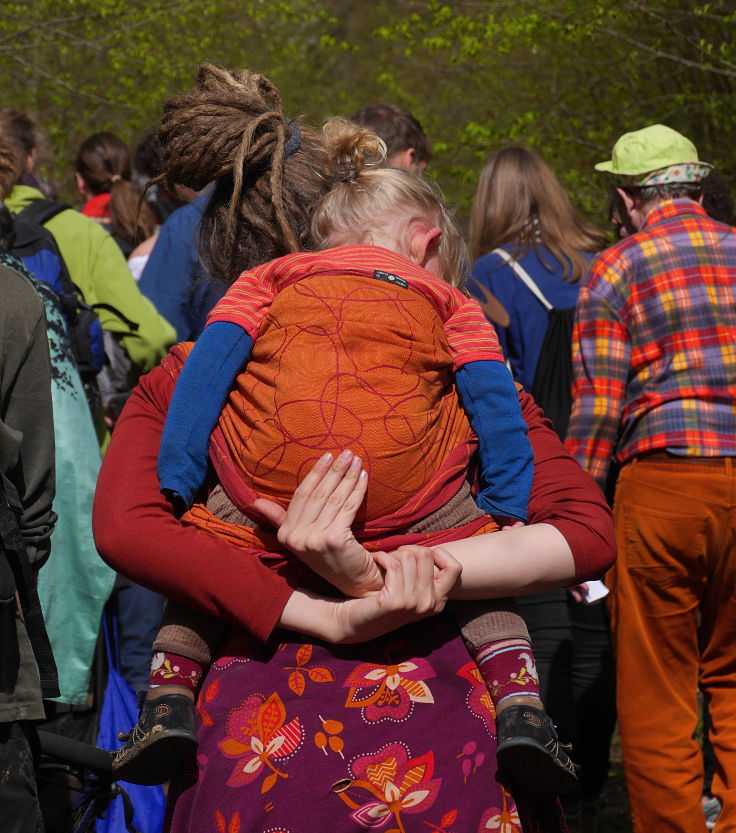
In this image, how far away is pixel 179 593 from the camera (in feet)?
5.71

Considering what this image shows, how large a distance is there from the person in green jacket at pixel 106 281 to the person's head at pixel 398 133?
1.22 m

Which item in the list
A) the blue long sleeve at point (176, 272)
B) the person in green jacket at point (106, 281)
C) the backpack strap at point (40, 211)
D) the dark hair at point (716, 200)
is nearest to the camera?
the blue long sleeve at point (176, 272)

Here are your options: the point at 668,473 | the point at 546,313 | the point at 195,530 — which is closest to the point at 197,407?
Answer: the point at 195,530

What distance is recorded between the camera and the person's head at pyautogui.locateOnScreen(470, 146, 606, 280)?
15.2 feet

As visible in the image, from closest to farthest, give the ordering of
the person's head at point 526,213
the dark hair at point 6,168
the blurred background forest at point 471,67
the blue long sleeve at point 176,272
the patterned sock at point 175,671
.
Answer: the patterned sock at point 175,671 < the dark hair at point 6,168 < the blue long sleeve at point 176,272 < the person's head at point 526,213 < the blurred background forest at point 471,67

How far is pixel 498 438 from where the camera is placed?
1.87 metres

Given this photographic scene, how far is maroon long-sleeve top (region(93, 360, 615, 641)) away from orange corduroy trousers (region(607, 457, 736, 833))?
68.6 inches

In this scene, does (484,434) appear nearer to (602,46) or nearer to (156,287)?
(156,287)

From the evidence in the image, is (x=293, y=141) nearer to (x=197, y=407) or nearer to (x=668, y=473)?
(x=197, y=407)

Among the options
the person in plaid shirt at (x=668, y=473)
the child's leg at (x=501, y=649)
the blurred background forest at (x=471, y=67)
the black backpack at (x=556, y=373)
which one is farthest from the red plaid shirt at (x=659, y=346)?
the blurred background forest at (x=471, y=67)

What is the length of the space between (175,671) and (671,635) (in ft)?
7.83

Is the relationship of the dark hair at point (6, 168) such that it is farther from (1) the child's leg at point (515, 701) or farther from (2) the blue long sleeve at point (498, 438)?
(1) the child's leg at point (515, 701)

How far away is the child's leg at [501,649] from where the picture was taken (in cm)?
174

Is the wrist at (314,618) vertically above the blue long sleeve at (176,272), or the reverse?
the wrist at (314,618)
